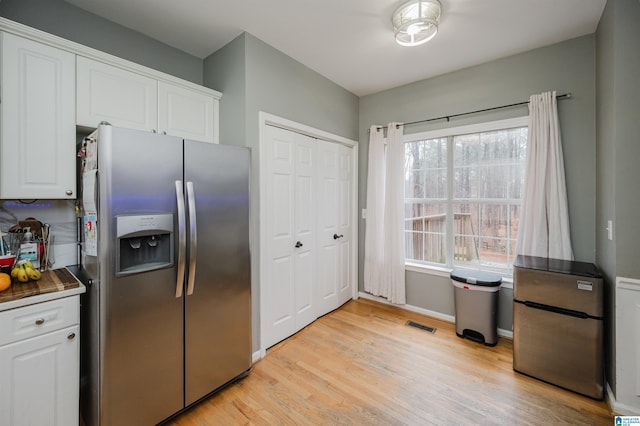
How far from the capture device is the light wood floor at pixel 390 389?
1750mm

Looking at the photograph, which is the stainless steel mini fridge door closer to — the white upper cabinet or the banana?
the white upper cabinet

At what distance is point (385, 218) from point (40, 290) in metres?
3.07

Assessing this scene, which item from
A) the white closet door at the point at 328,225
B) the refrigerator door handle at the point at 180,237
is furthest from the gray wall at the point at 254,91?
the refrigerator door handle at the point at 180,237

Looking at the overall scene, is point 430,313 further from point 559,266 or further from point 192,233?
point 192,233

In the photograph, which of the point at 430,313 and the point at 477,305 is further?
the point at 430,313

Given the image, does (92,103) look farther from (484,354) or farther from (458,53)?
(484,354)

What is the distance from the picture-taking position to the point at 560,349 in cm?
Result: 202

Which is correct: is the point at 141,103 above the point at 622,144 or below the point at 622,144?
above

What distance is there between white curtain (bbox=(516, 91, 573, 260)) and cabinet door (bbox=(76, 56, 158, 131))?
129 inches

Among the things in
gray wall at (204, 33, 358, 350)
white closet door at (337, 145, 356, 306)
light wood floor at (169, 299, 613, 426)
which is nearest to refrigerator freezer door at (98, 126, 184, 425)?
light wood floor at (169, 299, 613, 426)

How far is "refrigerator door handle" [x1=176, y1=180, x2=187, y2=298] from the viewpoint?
1671 mm

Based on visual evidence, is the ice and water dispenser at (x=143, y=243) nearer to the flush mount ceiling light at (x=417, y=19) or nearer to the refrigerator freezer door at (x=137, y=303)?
the refrigerator freezer door at (x=137, y=303)

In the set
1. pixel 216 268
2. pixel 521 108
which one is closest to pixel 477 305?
pixel 521 108

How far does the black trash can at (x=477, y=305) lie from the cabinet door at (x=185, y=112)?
280cm
